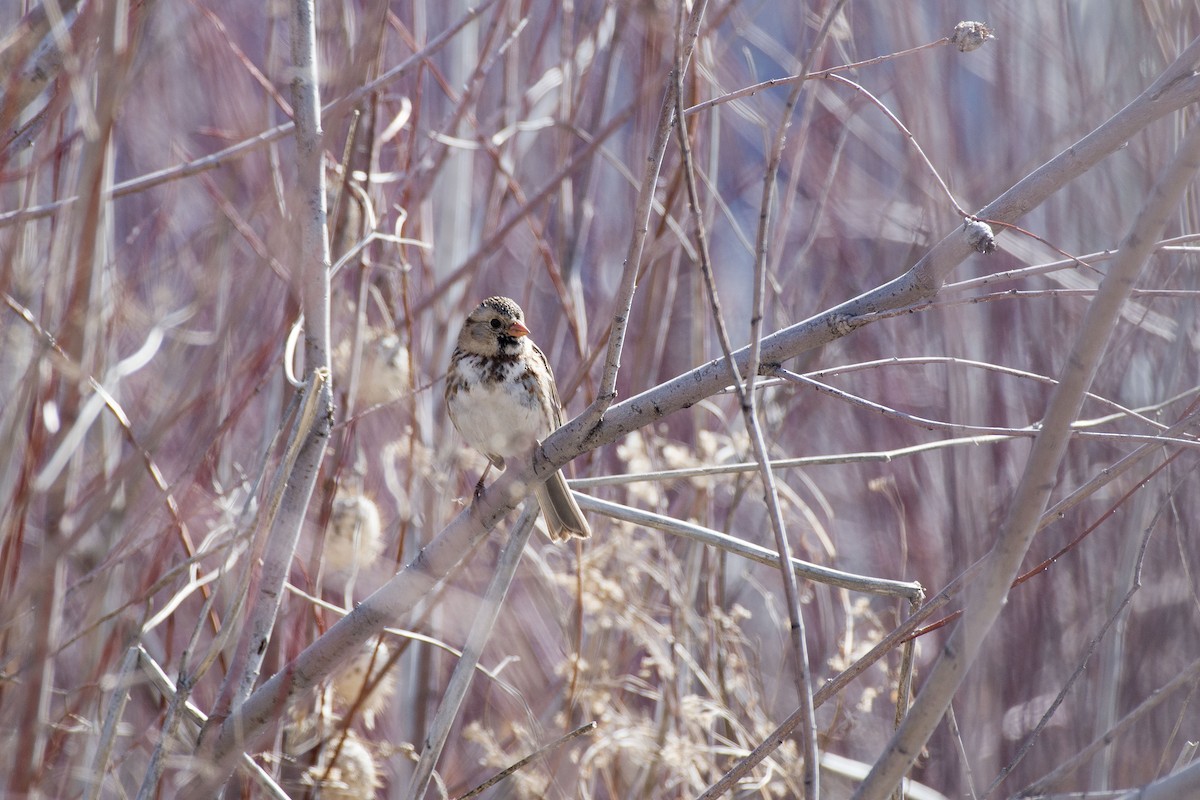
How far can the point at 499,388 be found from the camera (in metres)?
2.86

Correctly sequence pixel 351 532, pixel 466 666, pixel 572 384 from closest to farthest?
pixel 466 666
pixel 572 384
pixel 351 532

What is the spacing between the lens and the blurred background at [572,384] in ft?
6.20

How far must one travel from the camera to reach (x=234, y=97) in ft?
13.2

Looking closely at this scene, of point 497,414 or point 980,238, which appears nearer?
point 980,238

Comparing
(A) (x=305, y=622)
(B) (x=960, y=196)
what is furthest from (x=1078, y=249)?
(A) (x=305, y=622)

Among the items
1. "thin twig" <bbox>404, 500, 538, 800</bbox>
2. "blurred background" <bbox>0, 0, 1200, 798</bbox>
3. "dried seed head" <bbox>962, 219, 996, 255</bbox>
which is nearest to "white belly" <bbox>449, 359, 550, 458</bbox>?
"blurred background" <bbox>0, 0, 1200, 798</bbox>

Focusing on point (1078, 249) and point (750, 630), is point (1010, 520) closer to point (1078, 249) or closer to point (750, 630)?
point (1078, 249)

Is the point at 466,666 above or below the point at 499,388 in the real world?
below

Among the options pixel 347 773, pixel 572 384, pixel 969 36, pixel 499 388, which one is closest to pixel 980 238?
pixel 969 36

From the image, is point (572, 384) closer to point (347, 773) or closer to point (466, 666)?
point (466, 666)

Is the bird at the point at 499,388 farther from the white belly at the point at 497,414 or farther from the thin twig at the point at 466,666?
the thin twig at the point at 466,666

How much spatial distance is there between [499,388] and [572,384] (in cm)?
26

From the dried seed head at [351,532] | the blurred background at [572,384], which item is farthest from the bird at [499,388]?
the dried seed head at [351,532]

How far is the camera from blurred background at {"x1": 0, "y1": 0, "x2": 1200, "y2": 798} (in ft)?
6.20
